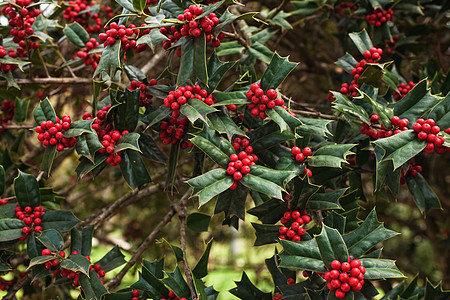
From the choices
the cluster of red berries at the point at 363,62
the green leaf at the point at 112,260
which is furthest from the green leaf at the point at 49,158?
the cluster of red berries at the point at 363,62

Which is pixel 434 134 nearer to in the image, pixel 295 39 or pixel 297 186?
pixel 297 186

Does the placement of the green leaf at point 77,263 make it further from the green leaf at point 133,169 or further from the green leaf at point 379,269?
the green leaf at point 379,269

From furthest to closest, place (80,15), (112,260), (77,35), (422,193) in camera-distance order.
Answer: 1. (80,15)
2. (77,35)
3. (112,260)
4. (422,193)

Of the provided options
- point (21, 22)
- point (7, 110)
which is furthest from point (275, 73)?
→ point (7, 110)

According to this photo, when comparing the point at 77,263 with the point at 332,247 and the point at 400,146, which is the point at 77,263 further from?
the point at 400,146

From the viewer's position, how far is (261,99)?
1.38m

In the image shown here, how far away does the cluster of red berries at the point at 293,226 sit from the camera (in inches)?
53.7

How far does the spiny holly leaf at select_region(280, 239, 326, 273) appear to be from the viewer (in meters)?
1.26

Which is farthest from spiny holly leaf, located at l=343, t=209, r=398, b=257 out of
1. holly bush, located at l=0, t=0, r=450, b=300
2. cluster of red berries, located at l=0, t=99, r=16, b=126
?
cluster of red berries, located at l=0, t=99, r=16, b=126

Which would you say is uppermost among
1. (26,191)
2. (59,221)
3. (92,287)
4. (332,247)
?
(332,247)

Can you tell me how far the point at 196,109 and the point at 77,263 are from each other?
0.74m

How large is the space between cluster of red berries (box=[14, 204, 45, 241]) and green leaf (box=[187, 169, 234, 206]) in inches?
29.7

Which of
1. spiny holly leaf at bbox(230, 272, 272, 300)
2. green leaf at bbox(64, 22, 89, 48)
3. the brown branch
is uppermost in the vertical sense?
green leaf at bbox(64, 22, 89, 48)

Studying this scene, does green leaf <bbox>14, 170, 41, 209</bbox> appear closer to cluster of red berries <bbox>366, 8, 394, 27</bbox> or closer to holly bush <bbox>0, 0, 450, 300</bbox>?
holly bush <bbox>0, 0, 450, 300</bbox>
